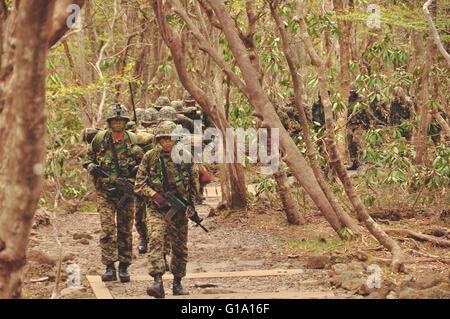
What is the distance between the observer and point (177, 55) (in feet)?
30.2

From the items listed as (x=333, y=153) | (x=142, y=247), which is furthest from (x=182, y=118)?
(x=333, y=153)

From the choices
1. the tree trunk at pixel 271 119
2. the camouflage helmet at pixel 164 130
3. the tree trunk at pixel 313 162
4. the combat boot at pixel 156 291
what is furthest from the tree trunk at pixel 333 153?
the combat boot at pixel 156 291

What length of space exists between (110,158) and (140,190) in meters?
1.12

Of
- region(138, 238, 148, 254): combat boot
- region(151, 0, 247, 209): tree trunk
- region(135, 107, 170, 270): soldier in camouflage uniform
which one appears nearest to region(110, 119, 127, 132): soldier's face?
region(135, 107, 170, 270): soldier in camouflage uniform

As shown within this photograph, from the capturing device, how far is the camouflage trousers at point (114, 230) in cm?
774

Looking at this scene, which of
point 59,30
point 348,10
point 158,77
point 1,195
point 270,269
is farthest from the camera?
point 158,77

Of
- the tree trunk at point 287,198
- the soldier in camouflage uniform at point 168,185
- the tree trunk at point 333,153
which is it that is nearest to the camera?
the soldier in camouflage uniform at point 168,185

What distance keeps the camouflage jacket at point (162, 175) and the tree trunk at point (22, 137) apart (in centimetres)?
261

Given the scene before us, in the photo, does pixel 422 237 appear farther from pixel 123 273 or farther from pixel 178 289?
pixel 123 273

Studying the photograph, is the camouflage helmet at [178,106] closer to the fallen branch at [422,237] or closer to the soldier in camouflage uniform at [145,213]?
the soldier in camouflage uniform at [145,213]

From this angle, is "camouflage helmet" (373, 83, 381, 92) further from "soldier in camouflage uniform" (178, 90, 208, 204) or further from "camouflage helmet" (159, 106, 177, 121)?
"soldier in camouflage uniform" (178, 90, 208, 204)

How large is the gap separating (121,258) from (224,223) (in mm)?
4592

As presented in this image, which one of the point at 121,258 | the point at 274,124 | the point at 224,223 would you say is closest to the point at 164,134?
the point at 121,258
